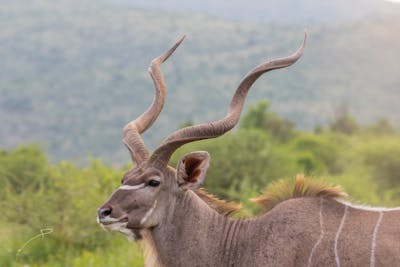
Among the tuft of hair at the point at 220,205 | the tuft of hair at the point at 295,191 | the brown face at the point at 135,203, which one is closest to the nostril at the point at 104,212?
the brown face at the point at 135,203

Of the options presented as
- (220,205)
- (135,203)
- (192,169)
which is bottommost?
(220,205)

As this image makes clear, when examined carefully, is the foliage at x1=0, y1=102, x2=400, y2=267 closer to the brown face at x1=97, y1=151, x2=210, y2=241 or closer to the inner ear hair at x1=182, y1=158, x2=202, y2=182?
the brown face at x1=97, y1=151, x2=210, y2=241

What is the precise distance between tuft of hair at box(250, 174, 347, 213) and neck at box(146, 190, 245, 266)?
218 millimetres

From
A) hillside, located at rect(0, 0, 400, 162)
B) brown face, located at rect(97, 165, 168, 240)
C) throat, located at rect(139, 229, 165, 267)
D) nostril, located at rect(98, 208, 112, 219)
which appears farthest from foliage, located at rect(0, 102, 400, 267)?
hillside, located at rect(0, 0, 400, 162)

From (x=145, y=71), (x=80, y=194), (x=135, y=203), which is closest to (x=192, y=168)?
(x=135, y=203)

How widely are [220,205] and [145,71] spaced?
71925mm

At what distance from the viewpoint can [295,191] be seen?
216 inches

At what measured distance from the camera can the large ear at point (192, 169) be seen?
538cm

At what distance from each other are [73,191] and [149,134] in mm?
48167

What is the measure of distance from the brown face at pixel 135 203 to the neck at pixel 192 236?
0.11 m

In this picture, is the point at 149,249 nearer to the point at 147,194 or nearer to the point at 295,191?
the point at 147,194

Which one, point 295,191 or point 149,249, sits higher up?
point 295,191

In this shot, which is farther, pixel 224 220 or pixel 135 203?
pixel 224 220

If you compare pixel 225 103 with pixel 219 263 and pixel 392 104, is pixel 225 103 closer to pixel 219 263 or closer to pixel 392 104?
pixel 392 104
